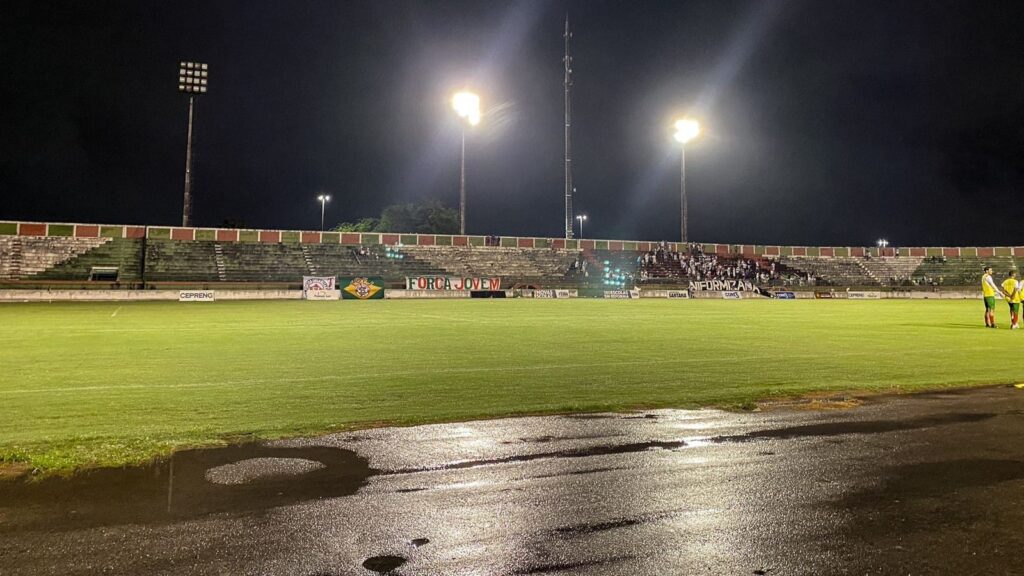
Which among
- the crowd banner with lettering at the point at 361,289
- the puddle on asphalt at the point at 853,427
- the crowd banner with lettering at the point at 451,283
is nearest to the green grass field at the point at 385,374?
the puddle on asphalt at the point at 853,427

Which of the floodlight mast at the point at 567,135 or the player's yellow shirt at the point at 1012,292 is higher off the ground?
the floodlight mast at the point at 567,135

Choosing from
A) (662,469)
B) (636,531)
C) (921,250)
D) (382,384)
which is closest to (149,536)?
(636,531)

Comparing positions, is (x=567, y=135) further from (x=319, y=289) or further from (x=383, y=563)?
(x=383, y=563)

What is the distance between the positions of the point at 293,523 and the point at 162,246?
5034 cm

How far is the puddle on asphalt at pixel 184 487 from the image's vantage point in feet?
12.2

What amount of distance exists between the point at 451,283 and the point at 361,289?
803 centimetres

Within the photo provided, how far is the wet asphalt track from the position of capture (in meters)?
3.12

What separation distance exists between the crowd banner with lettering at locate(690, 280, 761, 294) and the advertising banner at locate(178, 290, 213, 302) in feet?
129

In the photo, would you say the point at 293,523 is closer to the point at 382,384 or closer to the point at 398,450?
the point at 398,450

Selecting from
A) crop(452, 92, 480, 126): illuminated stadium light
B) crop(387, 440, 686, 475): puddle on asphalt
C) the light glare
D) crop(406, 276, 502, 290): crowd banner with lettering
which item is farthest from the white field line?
the light glare

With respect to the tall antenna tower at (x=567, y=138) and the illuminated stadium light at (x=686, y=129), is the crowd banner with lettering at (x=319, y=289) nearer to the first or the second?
the tall antenna tower at (x=567, y=138)

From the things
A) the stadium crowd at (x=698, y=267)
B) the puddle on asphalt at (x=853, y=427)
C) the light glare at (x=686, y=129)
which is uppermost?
the light glare at (x=686, y=129)

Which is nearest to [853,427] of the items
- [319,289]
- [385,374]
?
[385,374]

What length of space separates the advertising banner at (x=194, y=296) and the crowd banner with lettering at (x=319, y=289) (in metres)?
6.07
